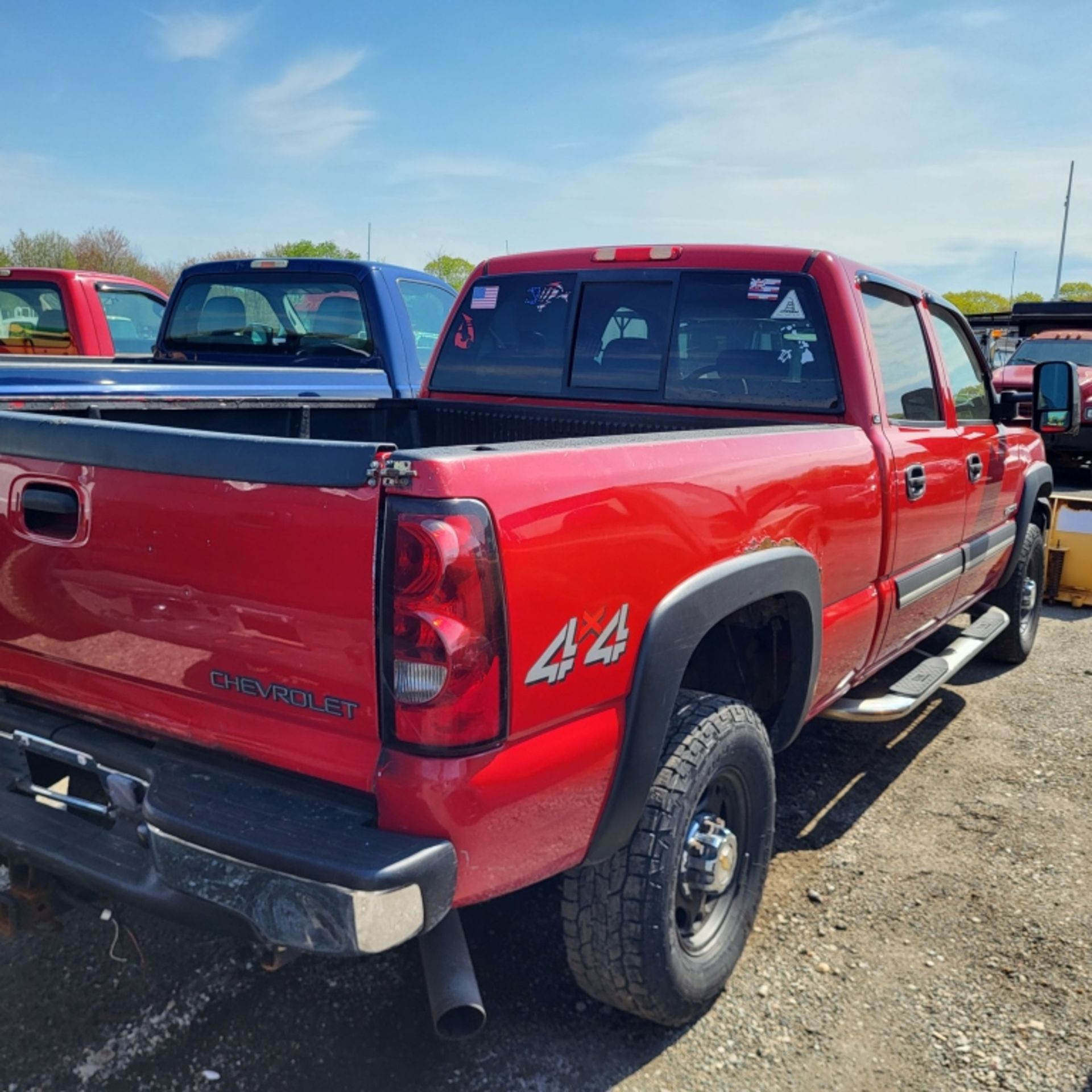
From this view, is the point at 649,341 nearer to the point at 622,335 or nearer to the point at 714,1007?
the point at 622,335

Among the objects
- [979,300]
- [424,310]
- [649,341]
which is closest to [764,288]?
[649,341]

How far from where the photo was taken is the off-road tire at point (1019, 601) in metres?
5.23

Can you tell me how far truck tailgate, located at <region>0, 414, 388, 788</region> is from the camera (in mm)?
1818

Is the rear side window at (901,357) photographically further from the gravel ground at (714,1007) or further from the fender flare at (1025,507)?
the gravel ground at (714,1007)

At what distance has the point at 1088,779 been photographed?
405cm

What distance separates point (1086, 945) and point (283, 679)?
8.12 ft

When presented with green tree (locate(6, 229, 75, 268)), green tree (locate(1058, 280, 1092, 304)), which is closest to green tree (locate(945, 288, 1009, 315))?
green tree (locate(1058, 280, 1092, 304))

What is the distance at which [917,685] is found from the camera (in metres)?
3.63

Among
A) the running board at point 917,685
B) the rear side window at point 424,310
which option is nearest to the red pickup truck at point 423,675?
the running board at point 917,685

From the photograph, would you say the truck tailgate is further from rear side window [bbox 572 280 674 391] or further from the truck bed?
rear side window [bbox 572 280 674 391]

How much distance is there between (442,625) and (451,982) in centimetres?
79

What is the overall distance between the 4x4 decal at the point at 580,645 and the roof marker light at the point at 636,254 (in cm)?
198

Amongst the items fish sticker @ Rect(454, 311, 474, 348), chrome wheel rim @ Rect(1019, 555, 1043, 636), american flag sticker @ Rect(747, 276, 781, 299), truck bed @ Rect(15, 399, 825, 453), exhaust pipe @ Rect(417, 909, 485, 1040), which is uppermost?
american flag sticker @ Rect(747, 276, 781, 299)

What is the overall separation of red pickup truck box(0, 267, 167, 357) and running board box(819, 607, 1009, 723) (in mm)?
5548
